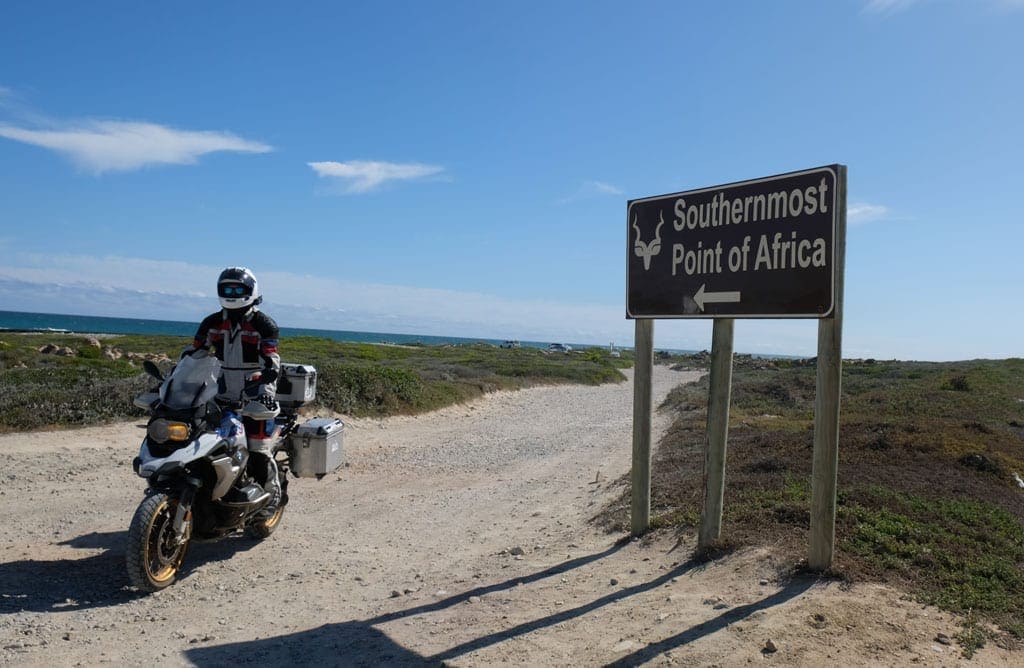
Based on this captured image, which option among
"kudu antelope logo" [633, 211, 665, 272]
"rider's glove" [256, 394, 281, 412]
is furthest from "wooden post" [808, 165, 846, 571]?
"rider's glove" [256, 394, 281, 412]

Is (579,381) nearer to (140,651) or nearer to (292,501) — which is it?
(292,501)

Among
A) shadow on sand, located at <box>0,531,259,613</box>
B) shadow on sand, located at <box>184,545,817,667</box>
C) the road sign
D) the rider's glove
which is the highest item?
the road sign

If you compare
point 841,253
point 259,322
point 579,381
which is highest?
point 841,253

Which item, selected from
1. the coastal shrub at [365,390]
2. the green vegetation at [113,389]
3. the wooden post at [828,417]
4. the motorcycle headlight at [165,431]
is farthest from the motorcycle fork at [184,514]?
the coastal shrub at [365,390]

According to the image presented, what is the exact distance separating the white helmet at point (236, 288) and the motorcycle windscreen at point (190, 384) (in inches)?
31.6

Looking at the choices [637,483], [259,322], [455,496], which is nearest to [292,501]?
[455,496]

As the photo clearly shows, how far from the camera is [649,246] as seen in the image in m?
6.90

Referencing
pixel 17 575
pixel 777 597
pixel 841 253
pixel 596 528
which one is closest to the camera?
pixel 777 597

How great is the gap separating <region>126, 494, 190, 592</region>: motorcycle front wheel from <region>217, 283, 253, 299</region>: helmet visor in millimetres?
1867

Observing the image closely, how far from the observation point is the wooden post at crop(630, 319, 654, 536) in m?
7.07

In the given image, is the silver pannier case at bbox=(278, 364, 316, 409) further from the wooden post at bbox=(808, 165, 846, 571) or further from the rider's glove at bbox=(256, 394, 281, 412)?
the wooden post at bbox=(808, 165, 846, 571)

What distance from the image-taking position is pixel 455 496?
33.7 feet

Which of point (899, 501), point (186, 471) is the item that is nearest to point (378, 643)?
point (186, 471)

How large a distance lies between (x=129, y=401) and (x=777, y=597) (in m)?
13.2
